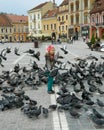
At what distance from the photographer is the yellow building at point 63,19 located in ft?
272

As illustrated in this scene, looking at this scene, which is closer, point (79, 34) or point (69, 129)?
point (69, 129)

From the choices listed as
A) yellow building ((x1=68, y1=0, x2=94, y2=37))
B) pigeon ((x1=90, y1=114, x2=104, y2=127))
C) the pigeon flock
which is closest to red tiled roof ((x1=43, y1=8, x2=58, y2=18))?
yellow building ((x1=68, y1=0, x2=94, y2=37))

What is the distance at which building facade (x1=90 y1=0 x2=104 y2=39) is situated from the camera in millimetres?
63719

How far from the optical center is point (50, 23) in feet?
306

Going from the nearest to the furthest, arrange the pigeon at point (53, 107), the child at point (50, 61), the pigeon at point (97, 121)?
the pigeon at point (97, 121), the pigeon at point (53, 107), the child at point (50, 61)

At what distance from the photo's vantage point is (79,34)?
74812 millimetres

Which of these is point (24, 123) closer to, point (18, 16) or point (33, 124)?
point (33, 124)

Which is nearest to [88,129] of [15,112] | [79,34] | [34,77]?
[15,112]

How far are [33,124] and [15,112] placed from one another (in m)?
1.20

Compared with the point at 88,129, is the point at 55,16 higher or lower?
higher

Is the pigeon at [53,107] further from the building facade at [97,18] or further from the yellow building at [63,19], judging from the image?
the yellow building at [63,19]

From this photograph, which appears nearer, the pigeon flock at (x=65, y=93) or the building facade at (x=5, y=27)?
the pigeon flock at (x=65, y=93)

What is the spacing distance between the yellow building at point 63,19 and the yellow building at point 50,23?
290cm

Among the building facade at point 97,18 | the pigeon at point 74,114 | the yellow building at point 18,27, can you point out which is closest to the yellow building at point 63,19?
the building facade at point 97,18
